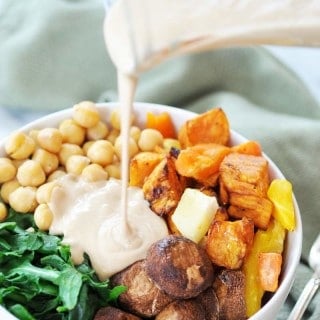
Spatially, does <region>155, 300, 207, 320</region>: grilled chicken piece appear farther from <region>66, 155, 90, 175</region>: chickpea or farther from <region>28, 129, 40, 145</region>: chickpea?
<region>28, 129, 40, 145</region>: chickpea

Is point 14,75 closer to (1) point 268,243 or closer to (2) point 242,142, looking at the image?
(2) point 242,142

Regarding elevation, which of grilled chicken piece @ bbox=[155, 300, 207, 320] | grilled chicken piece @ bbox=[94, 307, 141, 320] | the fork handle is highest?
grilled chicken piece @ bbox=[94, 307, 141, 320]

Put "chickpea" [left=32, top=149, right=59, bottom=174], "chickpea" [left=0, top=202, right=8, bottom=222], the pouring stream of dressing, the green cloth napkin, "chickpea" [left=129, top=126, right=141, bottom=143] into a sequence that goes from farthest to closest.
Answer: the green cloth napkin
"chickpea" [left=129, top=126, right=141, bottom=143]
"chickpea" [left=32, top=149, right=59, bottom=174]
"chickpea" [left=0, top=202, right=8, bottom=222]
the pouring stream of dressing

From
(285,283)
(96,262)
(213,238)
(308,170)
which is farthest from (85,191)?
(308,170)

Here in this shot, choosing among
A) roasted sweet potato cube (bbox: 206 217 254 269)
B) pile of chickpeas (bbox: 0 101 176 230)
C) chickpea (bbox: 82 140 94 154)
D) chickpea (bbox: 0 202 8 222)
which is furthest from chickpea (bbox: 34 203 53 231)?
roasted sweet potato cube (bbox: 206 217 254 269)

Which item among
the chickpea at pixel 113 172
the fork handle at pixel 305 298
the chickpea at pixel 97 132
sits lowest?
the fork handle at pixel 305 298

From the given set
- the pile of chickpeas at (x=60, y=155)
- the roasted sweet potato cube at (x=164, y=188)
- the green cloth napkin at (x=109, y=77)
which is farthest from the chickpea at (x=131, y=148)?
the green cloth napkin at (x=109, y=77)

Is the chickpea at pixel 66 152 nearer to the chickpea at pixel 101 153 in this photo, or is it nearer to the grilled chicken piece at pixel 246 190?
the chickpea at pixel 101 153
